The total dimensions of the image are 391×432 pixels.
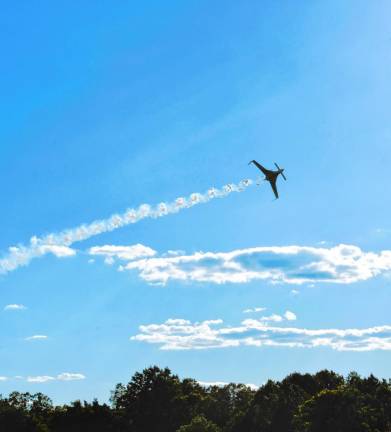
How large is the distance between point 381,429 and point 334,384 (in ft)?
166

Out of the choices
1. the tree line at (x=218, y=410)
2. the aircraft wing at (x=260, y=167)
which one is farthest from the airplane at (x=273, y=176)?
the tree line at (x=218, y=410)

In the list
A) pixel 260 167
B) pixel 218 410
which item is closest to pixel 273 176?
pixel 260 167

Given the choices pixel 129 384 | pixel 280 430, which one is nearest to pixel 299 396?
pixel 280 430

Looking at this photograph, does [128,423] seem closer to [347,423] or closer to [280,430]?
[280,430]

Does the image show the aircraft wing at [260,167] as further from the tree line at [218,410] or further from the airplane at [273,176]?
the tree line at [218,410]

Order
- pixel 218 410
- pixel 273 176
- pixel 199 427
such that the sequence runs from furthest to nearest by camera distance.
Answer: pixel 218 410 → pixel 199 427 → pixel 273 176

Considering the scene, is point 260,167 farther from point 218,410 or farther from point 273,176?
point 218,410

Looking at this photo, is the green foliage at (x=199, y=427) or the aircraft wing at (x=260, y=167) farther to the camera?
the green foliage at (x=199, y=427)

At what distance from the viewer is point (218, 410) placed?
16050 cm

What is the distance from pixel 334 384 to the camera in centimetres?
14938

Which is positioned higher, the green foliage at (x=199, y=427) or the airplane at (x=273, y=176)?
the airplane at (x=273, y=176)

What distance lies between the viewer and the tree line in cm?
10112

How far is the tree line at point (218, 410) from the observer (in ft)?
332

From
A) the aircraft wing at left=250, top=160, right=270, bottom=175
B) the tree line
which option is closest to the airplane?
the aircraft wing at left=250, top=160, right=270, bottom=175
